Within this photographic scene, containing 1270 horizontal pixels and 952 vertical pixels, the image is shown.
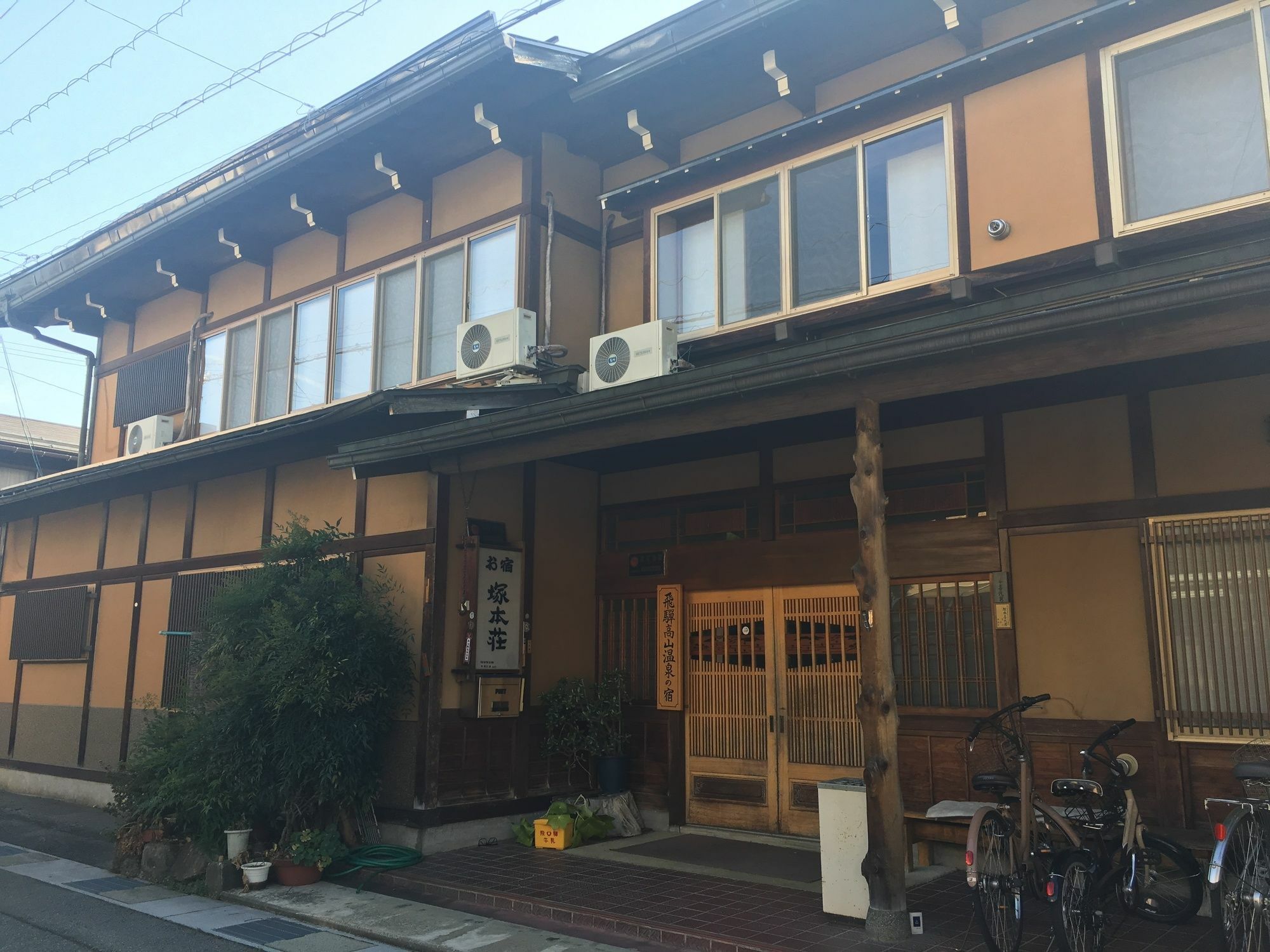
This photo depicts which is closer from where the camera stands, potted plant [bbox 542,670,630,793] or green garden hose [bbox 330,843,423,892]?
green garden hose [bbox 330,843,423,892]

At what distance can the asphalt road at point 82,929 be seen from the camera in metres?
6.38

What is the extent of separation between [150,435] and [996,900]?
11940mm

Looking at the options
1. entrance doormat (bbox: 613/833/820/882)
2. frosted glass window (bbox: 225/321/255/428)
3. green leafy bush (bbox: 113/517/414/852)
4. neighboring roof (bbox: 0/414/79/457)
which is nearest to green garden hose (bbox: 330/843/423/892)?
green leafy bush (bbox: 113/517/414/852)

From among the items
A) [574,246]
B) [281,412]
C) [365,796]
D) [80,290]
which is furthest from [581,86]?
[80,290]

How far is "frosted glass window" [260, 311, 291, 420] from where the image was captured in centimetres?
1225

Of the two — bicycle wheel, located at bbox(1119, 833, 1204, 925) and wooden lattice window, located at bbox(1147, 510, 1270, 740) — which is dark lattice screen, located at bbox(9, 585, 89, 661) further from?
wooden lattice window, located at bbox(1147, 510, 1270, 740)

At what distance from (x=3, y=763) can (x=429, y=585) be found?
30.7 feet

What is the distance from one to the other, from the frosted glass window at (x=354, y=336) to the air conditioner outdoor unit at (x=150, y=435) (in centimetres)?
328

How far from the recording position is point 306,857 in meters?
7.93

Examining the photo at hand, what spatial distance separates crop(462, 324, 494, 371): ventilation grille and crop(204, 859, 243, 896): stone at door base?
15.8 feet

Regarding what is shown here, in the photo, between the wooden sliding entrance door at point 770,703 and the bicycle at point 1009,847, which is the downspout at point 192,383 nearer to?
the wooden sliding entrance door at point 770,703

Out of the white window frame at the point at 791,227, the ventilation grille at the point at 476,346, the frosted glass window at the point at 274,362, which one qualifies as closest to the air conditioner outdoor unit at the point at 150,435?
the frosted glass window at the point at 274,362

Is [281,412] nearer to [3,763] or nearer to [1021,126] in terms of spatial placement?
[3,763]

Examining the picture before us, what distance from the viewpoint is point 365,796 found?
27.7 ft
